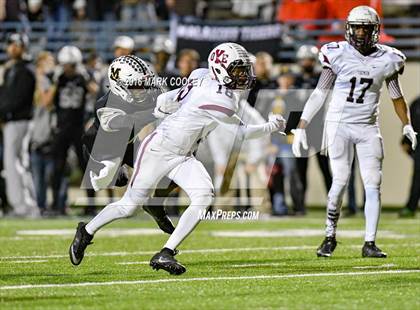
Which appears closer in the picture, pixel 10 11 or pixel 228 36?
pixel 228 36

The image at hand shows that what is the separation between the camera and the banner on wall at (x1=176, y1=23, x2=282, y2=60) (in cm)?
1361

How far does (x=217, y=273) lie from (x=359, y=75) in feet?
6.41

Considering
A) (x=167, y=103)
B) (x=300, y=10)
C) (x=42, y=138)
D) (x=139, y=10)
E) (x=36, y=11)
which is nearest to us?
(x=167, y=103)

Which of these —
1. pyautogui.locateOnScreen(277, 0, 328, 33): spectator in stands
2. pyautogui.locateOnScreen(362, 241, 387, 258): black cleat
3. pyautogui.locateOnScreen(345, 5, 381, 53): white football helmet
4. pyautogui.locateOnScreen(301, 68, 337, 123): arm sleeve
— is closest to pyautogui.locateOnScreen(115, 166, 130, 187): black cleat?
pyautogui.locateOnScreen(301, 68, 337, 123): arm sleeve

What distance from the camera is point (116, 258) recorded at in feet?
25.0

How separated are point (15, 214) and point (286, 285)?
683 cm

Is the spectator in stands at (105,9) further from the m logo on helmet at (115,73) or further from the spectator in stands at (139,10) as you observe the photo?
the m logo on helmet at (115,73)

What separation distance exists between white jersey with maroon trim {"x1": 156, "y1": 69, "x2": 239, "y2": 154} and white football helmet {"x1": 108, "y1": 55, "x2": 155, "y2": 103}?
0.89 feet

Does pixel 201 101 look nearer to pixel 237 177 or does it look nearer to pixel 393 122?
pixel 237 177

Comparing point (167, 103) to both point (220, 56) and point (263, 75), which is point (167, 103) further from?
point (263, 75)

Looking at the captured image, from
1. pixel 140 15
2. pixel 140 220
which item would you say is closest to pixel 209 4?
pixel 140 15

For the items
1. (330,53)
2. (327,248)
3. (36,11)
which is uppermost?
(330,53)

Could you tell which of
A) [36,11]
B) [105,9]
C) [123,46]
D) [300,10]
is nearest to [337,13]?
[300,10]

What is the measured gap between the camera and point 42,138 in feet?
41.6
